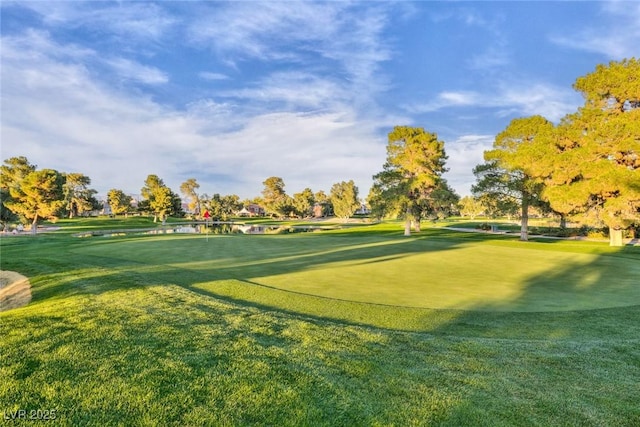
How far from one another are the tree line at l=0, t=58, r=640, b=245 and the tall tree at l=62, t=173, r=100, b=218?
38287mm

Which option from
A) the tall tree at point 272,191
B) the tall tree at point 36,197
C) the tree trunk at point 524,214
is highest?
the tall tree at point 272,191

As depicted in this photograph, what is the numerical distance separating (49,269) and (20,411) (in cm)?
1125

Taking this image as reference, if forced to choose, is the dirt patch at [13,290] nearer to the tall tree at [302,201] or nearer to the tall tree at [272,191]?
the tall tree at [302,201]

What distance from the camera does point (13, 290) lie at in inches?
358

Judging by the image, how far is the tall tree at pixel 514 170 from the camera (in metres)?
28.2

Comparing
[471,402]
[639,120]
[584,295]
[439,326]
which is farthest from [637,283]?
[639,120]

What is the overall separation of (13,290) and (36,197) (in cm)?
3980

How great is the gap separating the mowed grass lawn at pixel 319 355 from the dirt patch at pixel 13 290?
0.28 metres

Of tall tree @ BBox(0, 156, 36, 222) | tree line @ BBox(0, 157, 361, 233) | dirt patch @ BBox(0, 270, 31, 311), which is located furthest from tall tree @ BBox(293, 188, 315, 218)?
dirt patch @ BBox(0, 270, 31, 311)

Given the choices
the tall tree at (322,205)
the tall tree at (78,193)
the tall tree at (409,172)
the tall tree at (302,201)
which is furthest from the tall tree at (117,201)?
the tall tree at (409,172)

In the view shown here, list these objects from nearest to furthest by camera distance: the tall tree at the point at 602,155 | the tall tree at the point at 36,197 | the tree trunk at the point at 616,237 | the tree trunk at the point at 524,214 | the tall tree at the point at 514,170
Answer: the tall tree at the point at 602,155 → the tree trunk at the point at 616,237 → the tall tree at the point at 514,170 → the tree trunk at the point at 524,214 → the tall tree at the point at 36,197

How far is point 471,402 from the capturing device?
308cm

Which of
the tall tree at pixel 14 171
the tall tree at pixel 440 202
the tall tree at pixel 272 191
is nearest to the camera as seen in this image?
the tall tree at pixel 440 202

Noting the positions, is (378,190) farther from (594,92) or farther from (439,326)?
(439,326)
